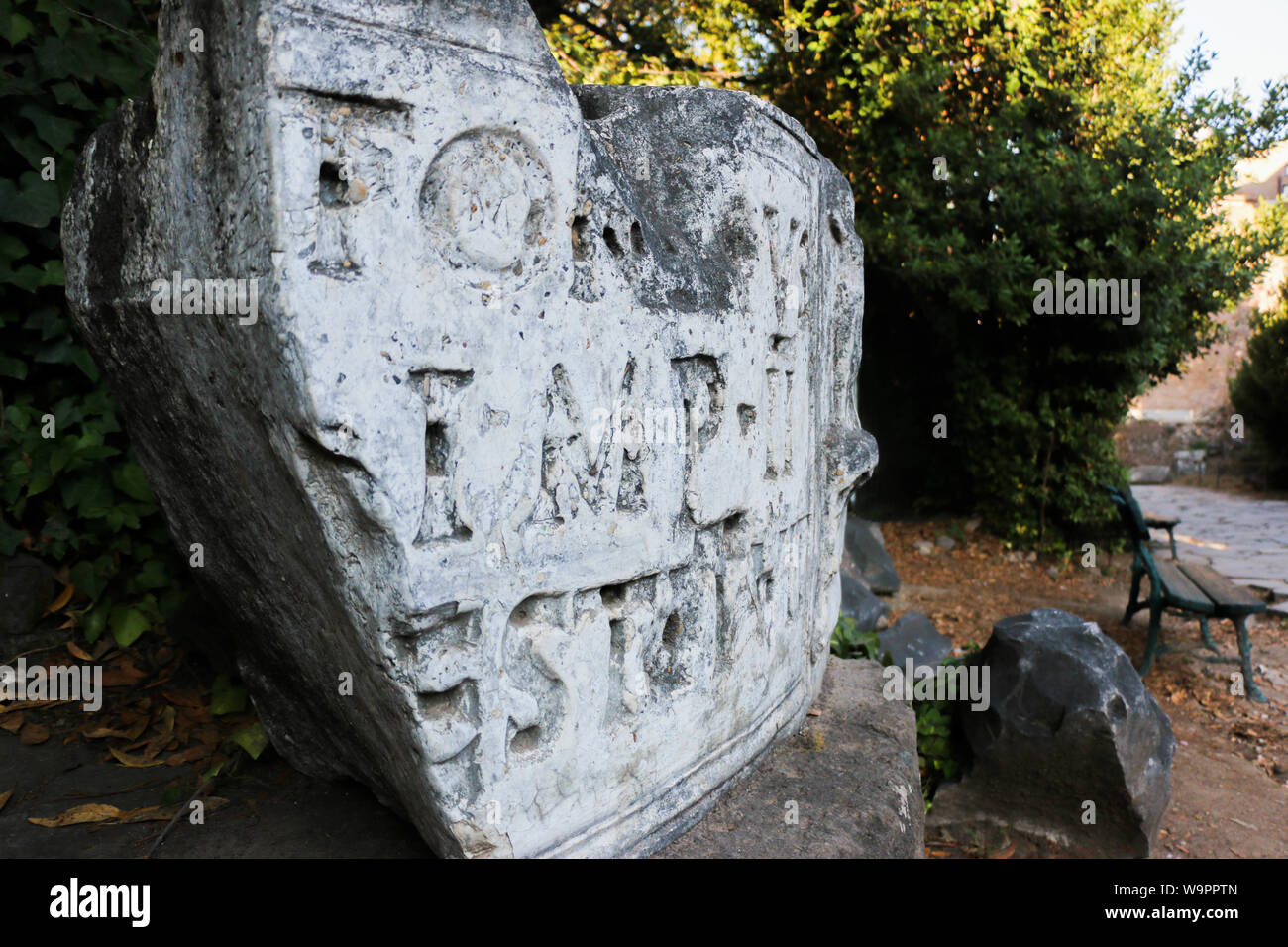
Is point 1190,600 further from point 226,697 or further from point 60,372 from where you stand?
point 60,372

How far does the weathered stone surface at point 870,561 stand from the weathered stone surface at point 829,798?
3468 millimetres

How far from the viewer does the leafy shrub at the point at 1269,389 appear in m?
10.9

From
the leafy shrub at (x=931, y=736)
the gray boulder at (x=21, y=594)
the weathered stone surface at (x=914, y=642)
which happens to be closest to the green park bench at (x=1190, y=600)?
the weathered stone surface at (x=914, y=642)

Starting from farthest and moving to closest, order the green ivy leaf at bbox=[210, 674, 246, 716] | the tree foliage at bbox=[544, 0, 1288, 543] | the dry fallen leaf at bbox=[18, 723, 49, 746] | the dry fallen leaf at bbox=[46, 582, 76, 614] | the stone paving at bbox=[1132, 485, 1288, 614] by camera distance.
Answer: the stone paving at bbox=[1132, 485, 1288, 614] → the tree foliage at bbox=[544, 0, 1288, 543] → the dry fallen leaf at bbox=[46, 582, 76, 614] → the green ivy leaf at bbox=[210, 674, 246, 716] → the dry fallen leaf at bbox=[18, 723, 49, 746]

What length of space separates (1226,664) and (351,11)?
17.4 ft

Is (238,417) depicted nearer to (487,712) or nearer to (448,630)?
(448,630)

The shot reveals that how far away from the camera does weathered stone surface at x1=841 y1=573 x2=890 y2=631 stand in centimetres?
456

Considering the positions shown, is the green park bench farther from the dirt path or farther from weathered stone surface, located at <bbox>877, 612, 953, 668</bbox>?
weathered stone surface, located at <bbox>877, 612, 953, 668</bbox>

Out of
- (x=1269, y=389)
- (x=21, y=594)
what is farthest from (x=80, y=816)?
(x=1269, y=389)

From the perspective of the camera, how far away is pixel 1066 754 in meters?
3.21

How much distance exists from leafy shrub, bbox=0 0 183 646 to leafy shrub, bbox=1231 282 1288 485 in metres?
11.8

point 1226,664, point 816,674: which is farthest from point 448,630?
point 1226,664

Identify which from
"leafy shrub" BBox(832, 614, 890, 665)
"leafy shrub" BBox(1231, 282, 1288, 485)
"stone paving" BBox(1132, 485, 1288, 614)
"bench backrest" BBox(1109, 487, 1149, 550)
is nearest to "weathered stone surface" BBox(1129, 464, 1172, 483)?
"stone paving" BBox(1132, 485, 1288, 614)
